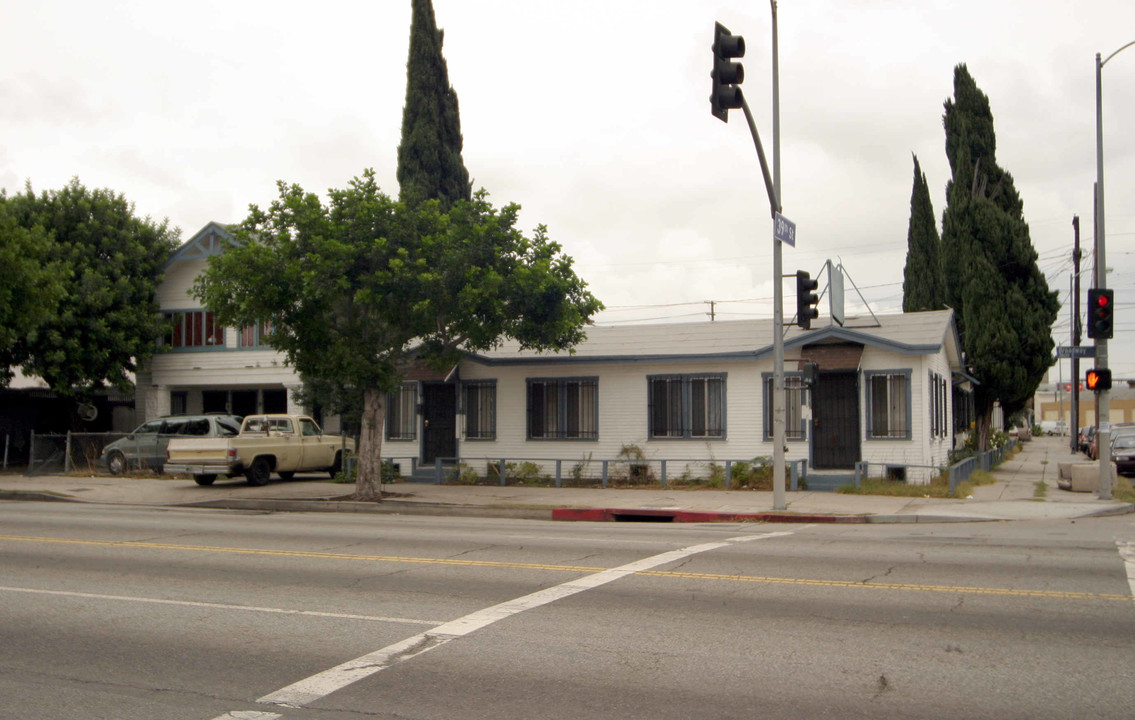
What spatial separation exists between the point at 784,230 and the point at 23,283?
18477 mm

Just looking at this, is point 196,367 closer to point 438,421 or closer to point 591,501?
point 438,421

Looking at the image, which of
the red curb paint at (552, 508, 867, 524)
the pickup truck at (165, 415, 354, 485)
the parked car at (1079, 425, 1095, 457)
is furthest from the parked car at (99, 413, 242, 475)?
the parked car at (1079, 425, 1095, 457)

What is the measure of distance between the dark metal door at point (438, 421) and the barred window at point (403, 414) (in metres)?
0.30

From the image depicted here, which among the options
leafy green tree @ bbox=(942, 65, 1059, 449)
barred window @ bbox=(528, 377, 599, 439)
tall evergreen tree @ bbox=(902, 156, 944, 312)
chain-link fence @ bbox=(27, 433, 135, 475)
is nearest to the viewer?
barred window @ bbox=(528, 377, 599, 439)

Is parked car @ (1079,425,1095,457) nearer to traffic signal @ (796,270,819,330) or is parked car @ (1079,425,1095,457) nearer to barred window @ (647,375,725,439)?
barred window @ (647,375,725,439)

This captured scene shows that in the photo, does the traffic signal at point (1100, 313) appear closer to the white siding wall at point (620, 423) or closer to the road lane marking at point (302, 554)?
the white siding wall at point (620, 423)

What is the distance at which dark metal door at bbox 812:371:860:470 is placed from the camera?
2289 cm

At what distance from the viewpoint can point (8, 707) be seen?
607 cm

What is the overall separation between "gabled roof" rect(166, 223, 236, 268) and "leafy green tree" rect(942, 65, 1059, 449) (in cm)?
2354

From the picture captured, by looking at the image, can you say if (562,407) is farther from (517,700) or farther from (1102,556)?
(517,700)

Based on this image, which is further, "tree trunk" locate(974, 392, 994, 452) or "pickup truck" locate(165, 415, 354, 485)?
"tree trunk" locate(974, 392, 994, 452)

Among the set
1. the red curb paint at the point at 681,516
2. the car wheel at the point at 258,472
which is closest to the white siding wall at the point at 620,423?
the car wheel at the point at 258,472

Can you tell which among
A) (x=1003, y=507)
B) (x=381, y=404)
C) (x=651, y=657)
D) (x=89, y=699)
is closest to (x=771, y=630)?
(x=651, y=657)

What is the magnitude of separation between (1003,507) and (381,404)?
41.5 feet
